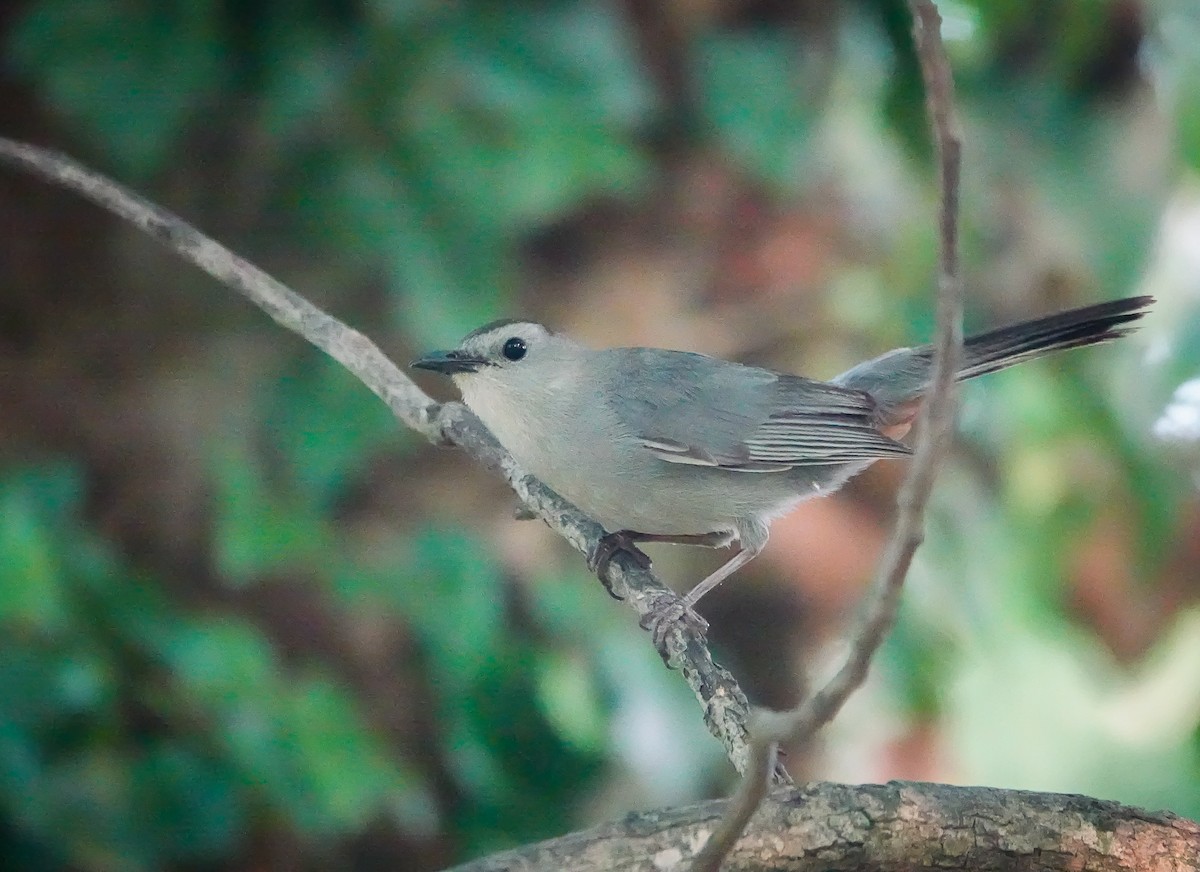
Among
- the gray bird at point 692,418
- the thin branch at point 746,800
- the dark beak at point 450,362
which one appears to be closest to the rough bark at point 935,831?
the thin branch at point 746,800

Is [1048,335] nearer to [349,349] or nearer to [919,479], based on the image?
[349,349]

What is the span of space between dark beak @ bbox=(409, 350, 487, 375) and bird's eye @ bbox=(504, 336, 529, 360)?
0.20 ft

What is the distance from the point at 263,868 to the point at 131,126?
177 cm

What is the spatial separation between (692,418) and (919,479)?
145 centimetres

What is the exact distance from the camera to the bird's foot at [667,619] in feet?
6.05

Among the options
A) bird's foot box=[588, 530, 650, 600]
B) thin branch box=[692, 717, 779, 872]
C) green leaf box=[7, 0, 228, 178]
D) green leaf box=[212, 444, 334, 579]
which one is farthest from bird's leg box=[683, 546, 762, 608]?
green leaf box=[7, 0, 228, 178]

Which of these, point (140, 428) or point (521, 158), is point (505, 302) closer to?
point (521, 158)

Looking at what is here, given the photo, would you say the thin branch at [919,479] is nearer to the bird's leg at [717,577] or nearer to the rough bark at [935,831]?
the rough bark at [935,831]

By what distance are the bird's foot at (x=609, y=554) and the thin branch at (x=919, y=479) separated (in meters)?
1.18

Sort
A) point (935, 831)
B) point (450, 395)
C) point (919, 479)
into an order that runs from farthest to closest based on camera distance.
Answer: point (450, 395), point (935, 831), point (919, 479)

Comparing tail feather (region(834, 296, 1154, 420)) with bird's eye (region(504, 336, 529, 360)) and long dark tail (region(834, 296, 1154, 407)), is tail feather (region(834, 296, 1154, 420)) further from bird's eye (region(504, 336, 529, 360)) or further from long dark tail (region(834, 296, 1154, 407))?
bird's eye (region(504, 336, 529, 360))

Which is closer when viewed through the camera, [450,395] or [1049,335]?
[1049,335]

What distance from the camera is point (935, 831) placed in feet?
4.06

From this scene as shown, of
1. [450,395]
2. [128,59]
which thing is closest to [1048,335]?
[450,395]
